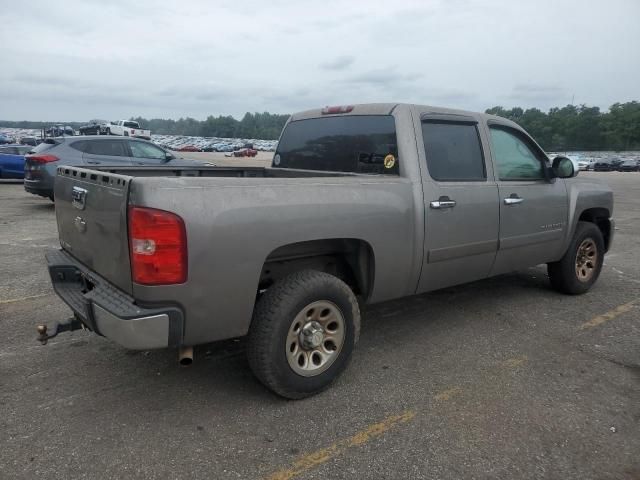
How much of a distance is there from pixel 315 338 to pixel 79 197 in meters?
1.67

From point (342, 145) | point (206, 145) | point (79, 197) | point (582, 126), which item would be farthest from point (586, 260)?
point (582, 126)

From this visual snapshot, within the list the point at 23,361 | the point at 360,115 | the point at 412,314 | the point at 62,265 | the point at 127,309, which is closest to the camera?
the point at 127,309

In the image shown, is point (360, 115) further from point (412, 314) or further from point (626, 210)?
point (626, 210)

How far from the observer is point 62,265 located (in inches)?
128

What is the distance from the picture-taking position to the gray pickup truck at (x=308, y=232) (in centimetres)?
253

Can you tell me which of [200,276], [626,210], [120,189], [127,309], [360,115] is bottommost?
[626,210]

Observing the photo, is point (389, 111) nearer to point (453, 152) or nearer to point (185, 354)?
point (453, 152)

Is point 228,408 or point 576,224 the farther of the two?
point 576,224

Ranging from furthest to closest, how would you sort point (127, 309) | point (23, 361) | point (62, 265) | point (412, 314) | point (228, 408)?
point (412, 314), point (23, 361), point (62, 265), point (228, 408), point (127, 309)

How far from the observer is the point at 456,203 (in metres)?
3.81

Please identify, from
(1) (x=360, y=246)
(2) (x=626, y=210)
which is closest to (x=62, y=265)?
(1) (x=360, y=246)

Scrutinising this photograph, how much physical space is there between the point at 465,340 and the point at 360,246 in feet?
4.55

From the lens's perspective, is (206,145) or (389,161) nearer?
(389,161)

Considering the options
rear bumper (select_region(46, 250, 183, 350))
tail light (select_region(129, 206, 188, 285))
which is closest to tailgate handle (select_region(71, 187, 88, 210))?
rear bumper (select_region(46, 250, 183, 350))
